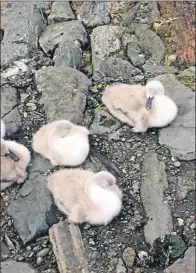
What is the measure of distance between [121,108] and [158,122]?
1.17ft

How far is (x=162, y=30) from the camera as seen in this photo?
21.4ft

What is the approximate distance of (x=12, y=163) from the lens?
5266 mm

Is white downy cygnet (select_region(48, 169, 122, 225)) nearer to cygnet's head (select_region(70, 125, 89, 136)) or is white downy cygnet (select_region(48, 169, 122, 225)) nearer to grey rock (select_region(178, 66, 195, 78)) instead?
cygnet's head (select_region(70, 125, 89, 136))

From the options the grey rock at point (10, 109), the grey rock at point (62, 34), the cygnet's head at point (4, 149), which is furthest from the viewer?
the grey rock at point (62, 34)

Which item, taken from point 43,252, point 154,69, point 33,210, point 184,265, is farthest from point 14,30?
point 184,265

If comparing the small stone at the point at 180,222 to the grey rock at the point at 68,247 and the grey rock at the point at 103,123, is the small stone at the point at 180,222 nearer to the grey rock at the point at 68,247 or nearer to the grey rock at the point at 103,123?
the grey rock at the point at 68,247

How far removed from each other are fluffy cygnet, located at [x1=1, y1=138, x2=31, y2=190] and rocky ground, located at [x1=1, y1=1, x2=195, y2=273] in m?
0.08

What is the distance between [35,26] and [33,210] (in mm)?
2332

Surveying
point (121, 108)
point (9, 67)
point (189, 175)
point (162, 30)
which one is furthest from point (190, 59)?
point (9, 67)

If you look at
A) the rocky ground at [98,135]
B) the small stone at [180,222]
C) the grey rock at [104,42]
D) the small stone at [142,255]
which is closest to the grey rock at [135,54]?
the rocky ground at [98,135]

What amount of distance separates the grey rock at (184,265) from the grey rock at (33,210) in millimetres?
1001

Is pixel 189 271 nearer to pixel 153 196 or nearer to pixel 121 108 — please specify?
pixel 153 196

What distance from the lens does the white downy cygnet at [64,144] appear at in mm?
5367

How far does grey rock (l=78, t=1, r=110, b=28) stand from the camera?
673 cm
